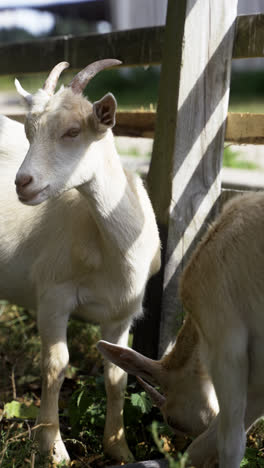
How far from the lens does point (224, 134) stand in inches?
150

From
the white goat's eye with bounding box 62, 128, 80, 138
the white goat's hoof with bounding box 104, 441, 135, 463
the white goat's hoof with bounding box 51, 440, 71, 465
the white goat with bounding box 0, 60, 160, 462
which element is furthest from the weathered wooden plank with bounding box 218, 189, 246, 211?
the white goat's hoof with bounding box 51, 440, 71, 465

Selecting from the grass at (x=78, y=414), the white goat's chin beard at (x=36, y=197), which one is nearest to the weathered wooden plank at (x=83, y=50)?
the white goat's chin beard at (x=36, y=197)

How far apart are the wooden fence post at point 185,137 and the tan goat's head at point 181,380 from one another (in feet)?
2.65

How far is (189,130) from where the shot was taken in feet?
12.1

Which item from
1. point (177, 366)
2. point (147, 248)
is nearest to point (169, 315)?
point (147, 248)

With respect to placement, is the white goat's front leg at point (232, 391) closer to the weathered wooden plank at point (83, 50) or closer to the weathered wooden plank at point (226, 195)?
the weathered wooden plank at point (226, 195)

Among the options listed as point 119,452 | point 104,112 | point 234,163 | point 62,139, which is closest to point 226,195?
point 104,112

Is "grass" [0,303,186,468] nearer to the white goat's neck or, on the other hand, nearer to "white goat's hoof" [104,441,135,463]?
"white goat's hoof" [104,441,135,463]

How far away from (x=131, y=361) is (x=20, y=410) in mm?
1224

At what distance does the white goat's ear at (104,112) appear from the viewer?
3068 mm

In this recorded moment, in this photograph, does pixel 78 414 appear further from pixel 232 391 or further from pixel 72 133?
pixel 72 133

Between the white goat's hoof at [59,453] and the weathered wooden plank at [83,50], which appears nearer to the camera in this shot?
the white goat's hoof at [59,453]

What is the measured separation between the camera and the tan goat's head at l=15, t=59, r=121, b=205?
2.99 m

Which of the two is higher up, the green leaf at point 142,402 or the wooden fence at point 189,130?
the wooden fence at point 189,130
